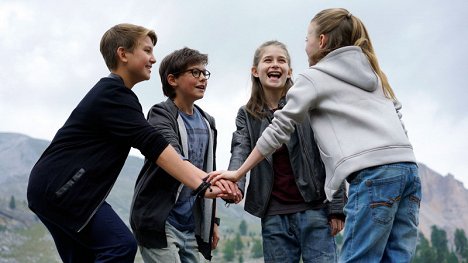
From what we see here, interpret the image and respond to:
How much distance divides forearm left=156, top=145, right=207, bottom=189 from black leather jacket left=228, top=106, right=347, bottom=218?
2.43 feet

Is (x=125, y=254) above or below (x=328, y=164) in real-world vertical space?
below

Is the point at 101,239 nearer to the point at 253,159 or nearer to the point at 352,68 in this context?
the point at 253,159

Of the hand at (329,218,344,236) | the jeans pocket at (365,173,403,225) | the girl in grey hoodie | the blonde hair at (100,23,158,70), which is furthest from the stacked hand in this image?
the jeans pocket at (365,173,403,225)

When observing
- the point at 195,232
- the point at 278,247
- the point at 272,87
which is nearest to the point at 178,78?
the point at 272,87

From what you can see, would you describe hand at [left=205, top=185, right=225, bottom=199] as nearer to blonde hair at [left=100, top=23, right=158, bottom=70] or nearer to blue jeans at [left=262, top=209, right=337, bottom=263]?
blue jeans at [left=262, top=209, right=337, bottom=263]

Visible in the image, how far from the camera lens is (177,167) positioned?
5195mm

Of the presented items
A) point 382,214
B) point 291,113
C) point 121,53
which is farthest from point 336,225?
point 121,53

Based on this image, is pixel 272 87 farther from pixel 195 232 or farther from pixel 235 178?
pixel 195 232

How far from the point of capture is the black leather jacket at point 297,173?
5895mm

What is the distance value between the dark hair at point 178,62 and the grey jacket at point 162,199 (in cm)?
39

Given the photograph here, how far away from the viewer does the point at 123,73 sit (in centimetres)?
548

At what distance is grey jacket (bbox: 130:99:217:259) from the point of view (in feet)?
18.2

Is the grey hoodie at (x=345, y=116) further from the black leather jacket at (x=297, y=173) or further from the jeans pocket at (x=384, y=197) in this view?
the black leather jacket at (x=297, y=173)

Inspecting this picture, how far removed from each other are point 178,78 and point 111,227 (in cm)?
216
